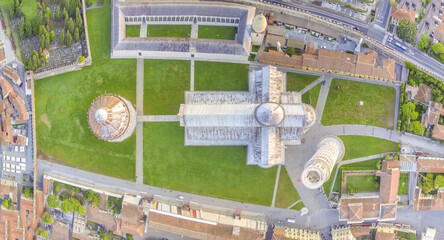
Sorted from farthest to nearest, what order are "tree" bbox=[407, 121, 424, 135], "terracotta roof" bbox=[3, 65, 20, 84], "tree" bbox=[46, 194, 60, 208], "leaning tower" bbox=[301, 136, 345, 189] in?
"terracotta roof" bbox=[3, 65, 20, 84]
"tree" bbox=[46, 194, 60, 208]
"tree" bbox=[407, 121, 424, 135]
"leaning tower" bbox=[301, 136, 345, 189]

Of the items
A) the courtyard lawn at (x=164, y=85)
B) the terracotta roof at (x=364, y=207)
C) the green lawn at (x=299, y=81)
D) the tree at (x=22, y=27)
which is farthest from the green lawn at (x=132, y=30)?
the terracotta roof at (x=364, y=207)

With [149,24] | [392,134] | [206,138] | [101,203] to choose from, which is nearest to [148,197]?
[101,203]

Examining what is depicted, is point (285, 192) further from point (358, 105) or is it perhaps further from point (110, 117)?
point (110, 117)

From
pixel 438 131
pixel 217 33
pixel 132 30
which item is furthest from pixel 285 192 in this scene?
pixel 132 30

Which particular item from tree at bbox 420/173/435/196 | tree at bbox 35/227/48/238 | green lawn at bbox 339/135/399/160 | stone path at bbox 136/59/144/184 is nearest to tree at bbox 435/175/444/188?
tree at bbox 420/173/435/196

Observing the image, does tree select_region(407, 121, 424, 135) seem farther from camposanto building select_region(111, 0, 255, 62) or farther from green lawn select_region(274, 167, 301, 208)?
camposanto building select_region(111, 0, 255, 62)

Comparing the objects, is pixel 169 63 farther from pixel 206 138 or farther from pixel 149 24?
pixel 206 138

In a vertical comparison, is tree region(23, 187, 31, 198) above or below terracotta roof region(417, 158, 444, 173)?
below
